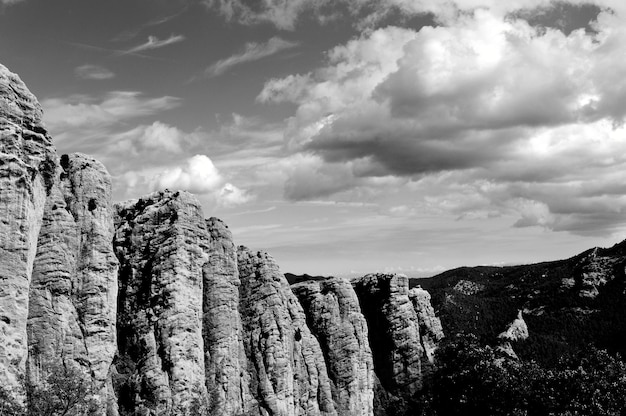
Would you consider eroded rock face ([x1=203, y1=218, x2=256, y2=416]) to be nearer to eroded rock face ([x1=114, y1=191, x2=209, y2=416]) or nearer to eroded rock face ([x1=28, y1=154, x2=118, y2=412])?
eroded rock face ([x1=114, y1=191, x2=209, y2=416])

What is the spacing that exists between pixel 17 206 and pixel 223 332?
3051cm

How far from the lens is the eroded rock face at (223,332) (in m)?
64.1

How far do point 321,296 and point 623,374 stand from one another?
161 ft

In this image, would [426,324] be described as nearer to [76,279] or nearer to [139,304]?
[139,304]

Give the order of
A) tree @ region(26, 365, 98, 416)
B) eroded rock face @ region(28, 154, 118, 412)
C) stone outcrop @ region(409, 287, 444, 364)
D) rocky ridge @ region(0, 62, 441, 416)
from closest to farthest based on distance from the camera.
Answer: tree @ region(26, 365, 98, 416), rocky ridge @ region(0, 62, 441, 416), eroded rock face @ region(28, 154, 118, 412), stone outcrop @ region(409, 287, 444, 364)

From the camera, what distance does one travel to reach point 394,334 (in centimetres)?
11119

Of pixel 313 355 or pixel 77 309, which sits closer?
pixel 77 309

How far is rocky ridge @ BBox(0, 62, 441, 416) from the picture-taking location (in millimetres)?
42469

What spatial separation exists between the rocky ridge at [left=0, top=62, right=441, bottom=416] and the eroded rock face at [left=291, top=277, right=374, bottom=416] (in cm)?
38

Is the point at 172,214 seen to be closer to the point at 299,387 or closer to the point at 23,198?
the point at 23,198

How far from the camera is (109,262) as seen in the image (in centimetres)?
5272

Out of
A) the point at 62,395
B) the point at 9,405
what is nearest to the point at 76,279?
the point at 62,395

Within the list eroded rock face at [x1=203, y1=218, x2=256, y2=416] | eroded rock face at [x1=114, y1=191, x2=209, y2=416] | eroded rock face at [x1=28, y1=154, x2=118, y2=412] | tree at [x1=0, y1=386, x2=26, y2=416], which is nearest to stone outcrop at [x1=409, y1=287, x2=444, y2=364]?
eroded rock face at [x1=203, y1=218, x2=256, y2=416]

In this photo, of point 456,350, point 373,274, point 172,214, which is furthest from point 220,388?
point 373,274
